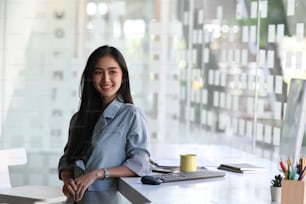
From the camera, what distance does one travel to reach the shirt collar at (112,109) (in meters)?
2.44

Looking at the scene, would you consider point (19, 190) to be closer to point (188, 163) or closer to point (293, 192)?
point (188, 163)

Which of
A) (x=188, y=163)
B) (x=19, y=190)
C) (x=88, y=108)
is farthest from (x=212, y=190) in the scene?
(x=19, y=190)

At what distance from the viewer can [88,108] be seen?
8.29ft

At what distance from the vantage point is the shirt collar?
244cm

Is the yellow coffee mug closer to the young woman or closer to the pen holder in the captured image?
the young woman

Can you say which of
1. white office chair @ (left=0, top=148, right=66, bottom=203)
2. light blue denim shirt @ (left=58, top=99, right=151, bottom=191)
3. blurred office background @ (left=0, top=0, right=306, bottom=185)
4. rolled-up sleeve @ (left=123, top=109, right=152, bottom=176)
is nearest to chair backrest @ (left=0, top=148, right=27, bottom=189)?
white office chair @ (left=0, top=148, right=66, bottom=203)

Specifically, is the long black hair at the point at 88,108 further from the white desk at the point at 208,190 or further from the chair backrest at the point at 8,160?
the chair backrest at the point at 8,160

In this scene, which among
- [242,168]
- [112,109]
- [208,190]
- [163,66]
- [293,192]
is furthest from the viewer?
[163,66]

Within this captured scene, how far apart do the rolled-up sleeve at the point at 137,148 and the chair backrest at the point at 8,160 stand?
44.3 inches

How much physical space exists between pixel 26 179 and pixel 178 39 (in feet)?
4.09

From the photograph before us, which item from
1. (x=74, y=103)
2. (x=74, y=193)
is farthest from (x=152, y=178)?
(x=74, y=103)

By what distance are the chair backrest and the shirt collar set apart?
1063 millimetres

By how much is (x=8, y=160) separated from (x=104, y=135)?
1270mm

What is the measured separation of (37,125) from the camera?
4.05 meters
